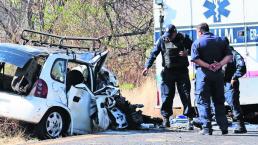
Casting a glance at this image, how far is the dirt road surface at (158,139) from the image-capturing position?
8.32m

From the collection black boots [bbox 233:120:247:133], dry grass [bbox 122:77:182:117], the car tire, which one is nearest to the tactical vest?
black boots [bbox 233:120:247:133]

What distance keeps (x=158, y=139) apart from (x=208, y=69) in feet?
4.31

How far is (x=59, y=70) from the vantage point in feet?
A: 32.3

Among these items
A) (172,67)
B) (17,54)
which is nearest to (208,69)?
(172,67)

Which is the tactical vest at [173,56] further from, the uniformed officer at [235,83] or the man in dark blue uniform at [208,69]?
the man in dark blue uniform at [208,69]

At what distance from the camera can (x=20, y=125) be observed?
9.61m

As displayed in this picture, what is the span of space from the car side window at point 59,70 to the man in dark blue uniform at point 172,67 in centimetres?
140

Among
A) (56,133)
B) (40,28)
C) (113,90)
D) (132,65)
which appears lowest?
(56,133)

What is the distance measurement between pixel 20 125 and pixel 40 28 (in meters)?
9.28

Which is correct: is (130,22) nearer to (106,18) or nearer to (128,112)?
(106,18)

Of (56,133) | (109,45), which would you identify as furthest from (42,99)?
(109,45)

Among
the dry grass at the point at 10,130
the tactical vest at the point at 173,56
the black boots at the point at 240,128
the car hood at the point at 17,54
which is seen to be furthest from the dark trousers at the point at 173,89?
the dry grass at the point at 10,130

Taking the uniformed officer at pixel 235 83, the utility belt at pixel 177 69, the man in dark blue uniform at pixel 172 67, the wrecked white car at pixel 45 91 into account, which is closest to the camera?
the wrecked white car at pixel 45 91

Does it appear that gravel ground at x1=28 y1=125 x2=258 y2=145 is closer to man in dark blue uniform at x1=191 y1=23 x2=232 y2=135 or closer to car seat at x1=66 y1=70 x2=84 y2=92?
man in dark blue uniform at x1=191 y1=23 x2=232 y2=135
